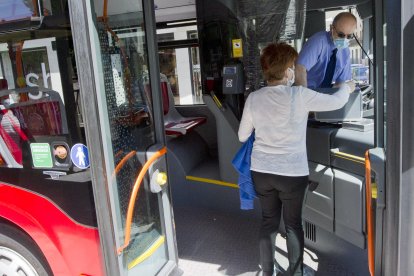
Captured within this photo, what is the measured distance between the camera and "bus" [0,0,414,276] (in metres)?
1.47

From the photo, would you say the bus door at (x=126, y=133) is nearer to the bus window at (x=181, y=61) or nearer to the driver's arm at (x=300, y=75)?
the driver's arm at (x=300, y=75)

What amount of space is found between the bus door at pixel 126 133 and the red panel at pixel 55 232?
0.17 meters

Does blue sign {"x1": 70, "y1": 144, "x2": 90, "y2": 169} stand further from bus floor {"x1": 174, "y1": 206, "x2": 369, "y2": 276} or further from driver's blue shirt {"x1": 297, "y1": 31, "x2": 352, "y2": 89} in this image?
driver's blue shirt {"x1": 297, "y1": 31, "x2": 352, "y2": 89}

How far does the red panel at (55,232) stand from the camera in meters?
1.85

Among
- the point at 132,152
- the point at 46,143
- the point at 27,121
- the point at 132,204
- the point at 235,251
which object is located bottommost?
the point at 235,251

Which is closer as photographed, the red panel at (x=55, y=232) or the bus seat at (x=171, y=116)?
the red panel at (x=55, y=232)

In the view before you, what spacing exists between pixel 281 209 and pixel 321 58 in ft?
3.44

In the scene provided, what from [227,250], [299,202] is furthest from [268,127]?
[227,250]

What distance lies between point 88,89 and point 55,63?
0.26 m

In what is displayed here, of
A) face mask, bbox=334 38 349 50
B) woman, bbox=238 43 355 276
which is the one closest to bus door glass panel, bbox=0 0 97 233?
woman, bbox=238 43 355 276

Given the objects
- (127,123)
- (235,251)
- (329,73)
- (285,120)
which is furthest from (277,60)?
(235,251)

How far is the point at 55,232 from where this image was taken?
73.5 inches

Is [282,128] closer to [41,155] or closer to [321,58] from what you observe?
[321,58]

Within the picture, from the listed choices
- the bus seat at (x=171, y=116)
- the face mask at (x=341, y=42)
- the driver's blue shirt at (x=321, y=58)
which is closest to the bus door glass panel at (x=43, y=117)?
the driver's blue shirt at (x=321, y=58)
